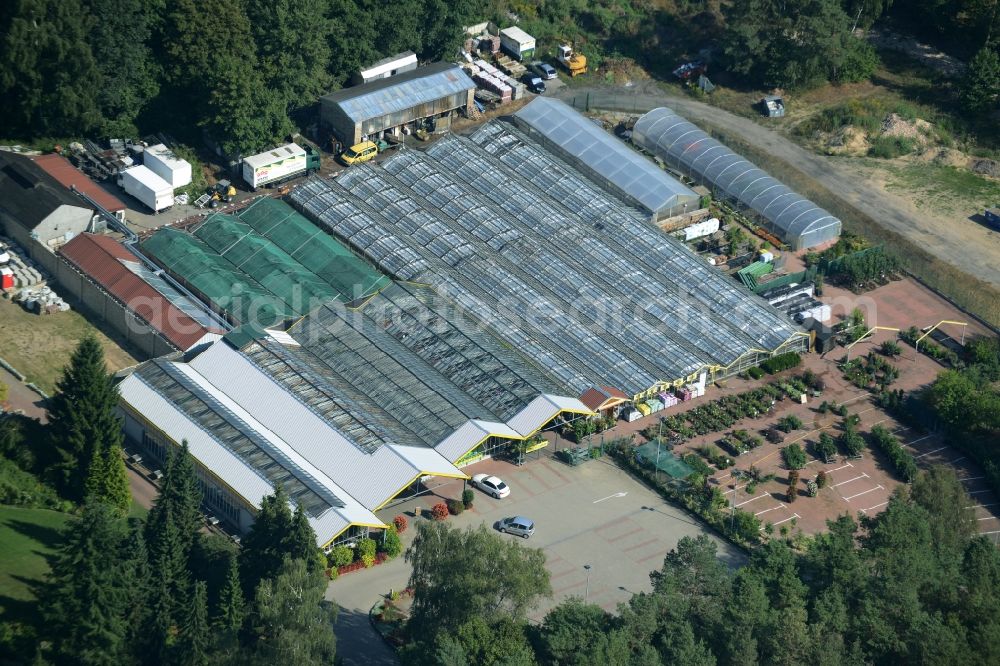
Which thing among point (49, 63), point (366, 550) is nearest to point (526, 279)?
point (366, 550)

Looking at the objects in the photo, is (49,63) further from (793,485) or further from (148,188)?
(793,485)

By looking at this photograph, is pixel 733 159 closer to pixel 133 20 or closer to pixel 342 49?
pixel 342 49

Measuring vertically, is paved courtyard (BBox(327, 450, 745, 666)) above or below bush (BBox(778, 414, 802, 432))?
below

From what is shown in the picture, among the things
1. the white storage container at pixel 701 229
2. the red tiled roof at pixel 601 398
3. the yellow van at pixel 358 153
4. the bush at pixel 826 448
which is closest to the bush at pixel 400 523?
the red tiled roof at pixel 601 398

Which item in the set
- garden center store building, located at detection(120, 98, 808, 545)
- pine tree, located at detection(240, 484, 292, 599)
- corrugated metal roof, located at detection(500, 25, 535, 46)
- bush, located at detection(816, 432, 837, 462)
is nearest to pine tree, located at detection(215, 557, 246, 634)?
pine tree, located at detection(240, 484, 292, 599)

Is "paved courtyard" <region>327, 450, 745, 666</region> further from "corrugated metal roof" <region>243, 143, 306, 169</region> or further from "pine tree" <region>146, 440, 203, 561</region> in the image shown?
"corrugated metal roof" <region>243, 143, 306, 169</region>
